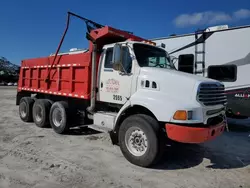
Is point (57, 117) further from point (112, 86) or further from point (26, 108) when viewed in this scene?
point (112, 86)

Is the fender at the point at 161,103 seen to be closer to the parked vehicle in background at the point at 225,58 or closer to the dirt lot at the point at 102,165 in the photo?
the dirt lot at the point at 102,165

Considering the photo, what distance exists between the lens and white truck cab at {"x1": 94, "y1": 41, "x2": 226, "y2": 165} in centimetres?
455

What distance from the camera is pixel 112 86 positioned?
6102mm

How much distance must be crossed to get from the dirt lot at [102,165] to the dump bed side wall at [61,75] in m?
1.48

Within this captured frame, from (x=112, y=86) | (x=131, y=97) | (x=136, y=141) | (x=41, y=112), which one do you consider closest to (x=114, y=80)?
(x=112, y=86)

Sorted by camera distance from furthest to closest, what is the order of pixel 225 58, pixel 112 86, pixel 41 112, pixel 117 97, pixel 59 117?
pixel 41 112 → pixel 225 58 → pixel 59 117 → pixel 112 86 → pixel 117 97

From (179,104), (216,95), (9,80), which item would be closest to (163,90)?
→ (179,104)

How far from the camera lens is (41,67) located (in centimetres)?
877

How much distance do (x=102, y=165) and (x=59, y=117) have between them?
3.25 m

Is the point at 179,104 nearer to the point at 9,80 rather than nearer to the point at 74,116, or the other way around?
the point at 74,116

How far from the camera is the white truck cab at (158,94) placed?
455cm

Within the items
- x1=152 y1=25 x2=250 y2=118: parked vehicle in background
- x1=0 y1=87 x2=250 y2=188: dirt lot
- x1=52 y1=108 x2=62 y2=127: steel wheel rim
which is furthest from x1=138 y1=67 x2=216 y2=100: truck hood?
x1=52 y1=108 x2=62 y2=127: steel wheel rim

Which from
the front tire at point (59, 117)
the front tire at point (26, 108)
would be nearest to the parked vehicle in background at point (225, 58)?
the front tire at point (59, 117)

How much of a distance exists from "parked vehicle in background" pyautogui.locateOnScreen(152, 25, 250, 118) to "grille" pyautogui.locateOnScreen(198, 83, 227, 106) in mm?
2325
